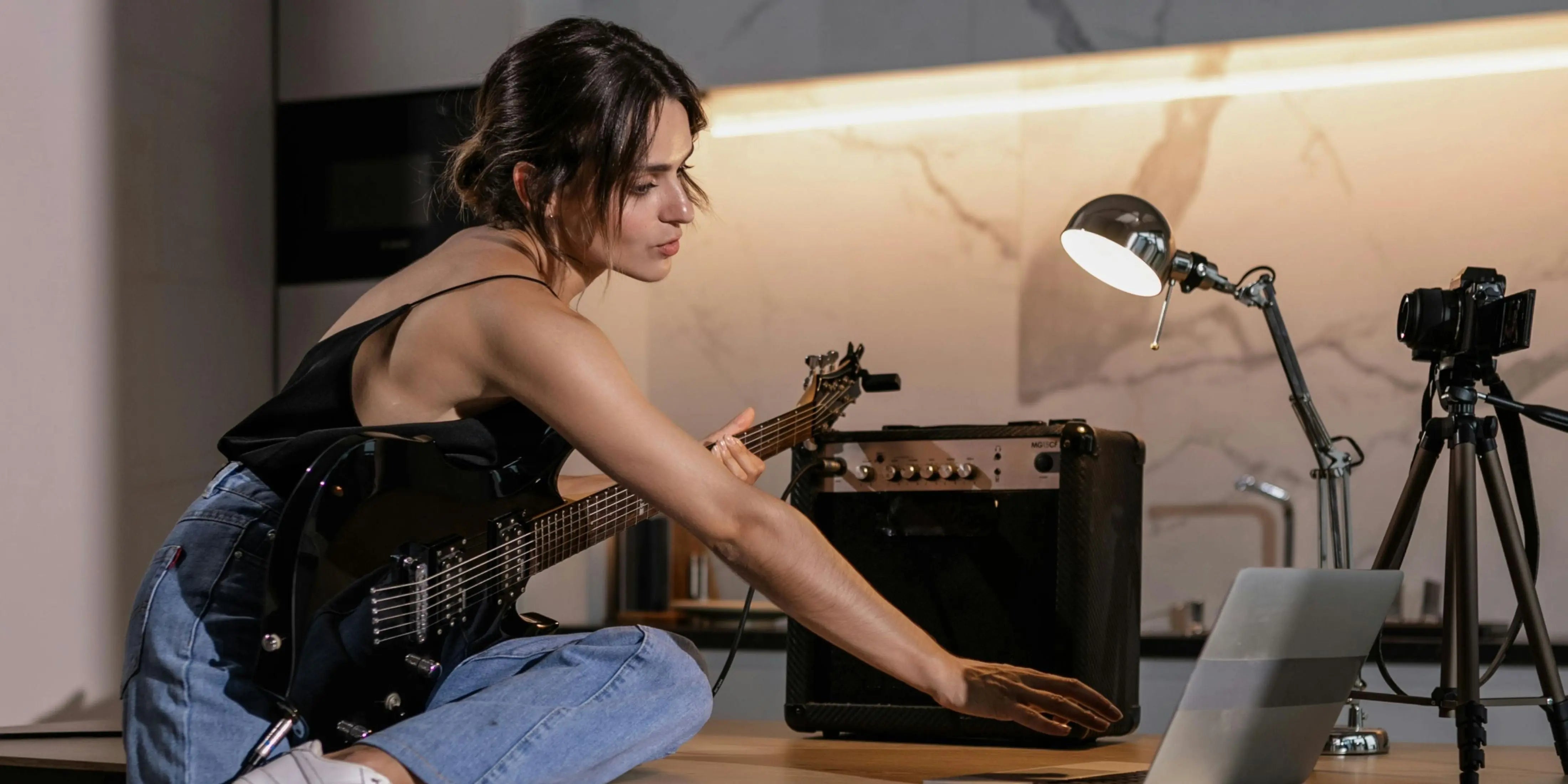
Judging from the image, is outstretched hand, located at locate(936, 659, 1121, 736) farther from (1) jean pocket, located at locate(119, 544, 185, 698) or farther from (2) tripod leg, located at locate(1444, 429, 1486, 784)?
(1) jean pocket, located at locate(119, 544, 185, 698)

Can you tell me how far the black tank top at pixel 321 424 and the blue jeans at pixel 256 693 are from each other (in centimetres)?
3

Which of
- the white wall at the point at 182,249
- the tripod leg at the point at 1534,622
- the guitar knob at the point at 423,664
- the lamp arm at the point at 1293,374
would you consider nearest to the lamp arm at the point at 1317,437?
the lamp arm at the point at 1293,374

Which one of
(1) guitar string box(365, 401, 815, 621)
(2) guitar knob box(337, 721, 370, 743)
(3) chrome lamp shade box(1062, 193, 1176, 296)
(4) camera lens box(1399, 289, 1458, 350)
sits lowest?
(2) guitar knob box(337, 721, 370, 743)

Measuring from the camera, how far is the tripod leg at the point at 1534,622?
135 cm

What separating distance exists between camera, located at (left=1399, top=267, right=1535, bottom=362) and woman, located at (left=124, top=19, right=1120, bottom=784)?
0.50 m

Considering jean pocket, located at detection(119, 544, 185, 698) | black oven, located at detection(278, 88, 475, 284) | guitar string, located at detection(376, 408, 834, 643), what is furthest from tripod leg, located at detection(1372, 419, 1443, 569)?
black oven, located at detection(278, 88, 475, 284)

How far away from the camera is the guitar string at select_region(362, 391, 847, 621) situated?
1.25 m

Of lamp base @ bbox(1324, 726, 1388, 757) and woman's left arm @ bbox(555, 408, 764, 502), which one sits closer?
woman's left arm @ bbox(555, 408, 764, 502)

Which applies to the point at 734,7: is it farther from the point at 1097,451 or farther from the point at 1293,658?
the point at 1293,658

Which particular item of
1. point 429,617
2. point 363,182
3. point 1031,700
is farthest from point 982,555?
point 363,182

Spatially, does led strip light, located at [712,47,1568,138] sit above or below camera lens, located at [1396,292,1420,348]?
above

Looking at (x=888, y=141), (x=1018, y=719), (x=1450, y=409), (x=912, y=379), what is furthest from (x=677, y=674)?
(x=888, y=141)

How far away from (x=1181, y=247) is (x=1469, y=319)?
757 mm

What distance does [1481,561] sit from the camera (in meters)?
1.93
